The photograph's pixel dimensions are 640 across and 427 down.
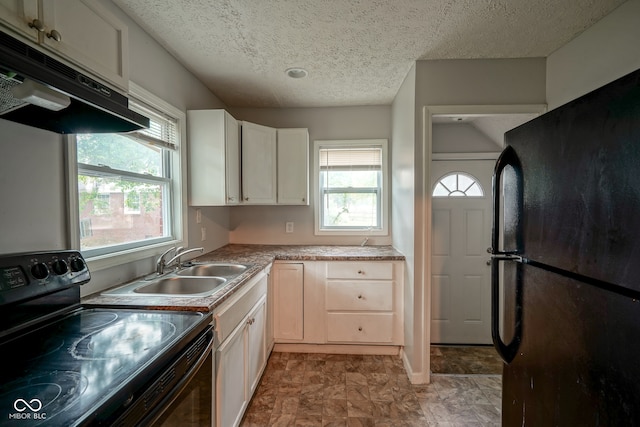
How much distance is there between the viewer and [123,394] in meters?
0.65

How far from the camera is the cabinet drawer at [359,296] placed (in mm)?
2412

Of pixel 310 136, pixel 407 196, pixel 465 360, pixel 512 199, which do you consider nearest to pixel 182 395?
pixel 512 199

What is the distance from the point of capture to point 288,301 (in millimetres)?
2459

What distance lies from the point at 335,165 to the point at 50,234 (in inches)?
94.2

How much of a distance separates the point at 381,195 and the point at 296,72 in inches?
59.4

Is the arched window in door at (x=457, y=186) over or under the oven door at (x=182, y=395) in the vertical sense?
over

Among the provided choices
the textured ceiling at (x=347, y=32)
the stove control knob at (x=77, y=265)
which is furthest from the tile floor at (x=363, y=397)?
the textured ceiling at (x=347, y=32)

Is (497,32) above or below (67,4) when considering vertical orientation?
above

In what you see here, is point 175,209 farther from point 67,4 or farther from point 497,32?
point 497,32

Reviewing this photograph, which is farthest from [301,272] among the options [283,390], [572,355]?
[572,355]

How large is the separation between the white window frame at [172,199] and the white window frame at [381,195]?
137 cm

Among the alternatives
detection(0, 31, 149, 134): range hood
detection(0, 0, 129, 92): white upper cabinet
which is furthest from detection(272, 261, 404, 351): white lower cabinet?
detection(0, 0, 129, 92): white upper cabinet

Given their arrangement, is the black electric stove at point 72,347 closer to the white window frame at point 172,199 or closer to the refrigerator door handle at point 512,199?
the white window frame at point 172,199

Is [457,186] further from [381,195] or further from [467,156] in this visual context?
[381,195]
